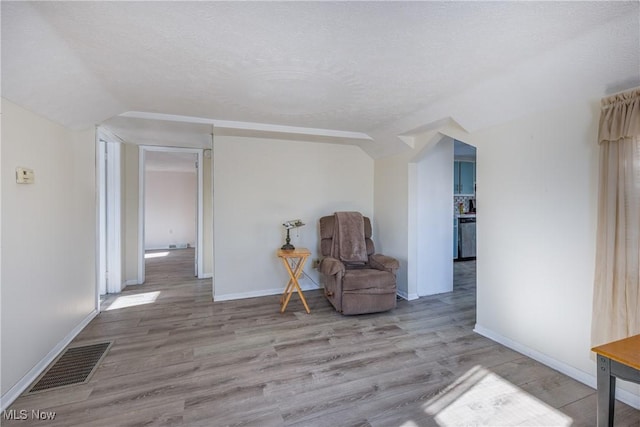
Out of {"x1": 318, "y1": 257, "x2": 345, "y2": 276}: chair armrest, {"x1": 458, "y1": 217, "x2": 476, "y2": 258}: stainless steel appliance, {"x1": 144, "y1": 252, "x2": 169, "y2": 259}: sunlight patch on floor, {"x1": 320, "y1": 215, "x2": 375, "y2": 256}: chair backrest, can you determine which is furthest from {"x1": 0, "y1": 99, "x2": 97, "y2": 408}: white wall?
{"x1": 458, "y1": 217, "x2": 476, "y2": 258}: stainless steel appliance

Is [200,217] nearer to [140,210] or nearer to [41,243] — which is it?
[140,210]

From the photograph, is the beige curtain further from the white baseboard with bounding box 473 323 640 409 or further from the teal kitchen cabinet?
the teal kitchen cabinet

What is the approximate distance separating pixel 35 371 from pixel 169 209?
667 centimetres

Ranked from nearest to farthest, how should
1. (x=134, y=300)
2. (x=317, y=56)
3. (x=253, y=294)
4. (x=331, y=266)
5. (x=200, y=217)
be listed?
(x=317, y=56)
(x=331, y=266)
(x=134, y=300)
(x=253, y=294)
(x=200, y=217)

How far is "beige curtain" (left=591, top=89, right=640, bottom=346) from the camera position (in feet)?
5.56

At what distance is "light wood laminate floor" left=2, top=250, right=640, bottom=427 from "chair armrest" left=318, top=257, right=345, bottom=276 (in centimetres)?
52

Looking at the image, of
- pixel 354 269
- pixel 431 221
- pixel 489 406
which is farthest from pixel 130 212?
pixel 489 406

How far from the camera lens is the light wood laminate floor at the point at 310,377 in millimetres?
1707

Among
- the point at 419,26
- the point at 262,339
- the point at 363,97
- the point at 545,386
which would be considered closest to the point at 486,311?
the point at 545,386

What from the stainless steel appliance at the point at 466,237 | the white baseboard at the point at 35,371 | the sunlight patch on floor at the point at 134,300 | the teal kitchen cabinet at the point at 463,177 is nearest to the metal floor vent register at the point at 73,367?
the white baseboard at the point at 35,371

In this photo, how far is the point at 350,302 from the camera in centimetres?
321

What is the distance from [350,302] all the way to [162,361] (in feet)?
6.32

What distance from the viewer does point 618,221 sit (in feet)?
5.76

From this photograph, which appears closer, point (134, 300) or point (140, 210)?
point (134, 300)
